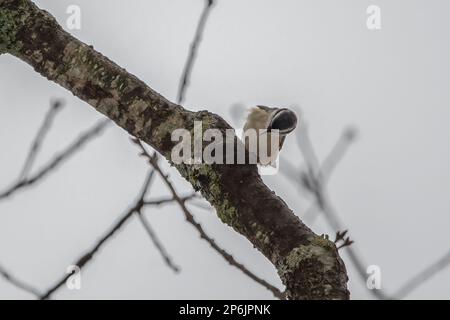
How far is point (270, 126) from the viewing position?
1857 mm

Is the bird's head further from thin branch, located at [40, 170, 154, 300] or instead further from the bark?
A: thin branch, located at [40, 170, 154, 300]

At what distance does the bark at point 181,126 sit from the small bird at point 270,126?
0.43ft

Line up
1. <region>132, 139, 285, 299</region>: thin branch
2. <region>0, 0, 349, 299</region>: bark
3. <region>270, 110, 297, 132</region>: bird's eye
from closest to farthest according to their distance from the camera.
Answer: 1. <region>0, 0, 349, 299</region>: bark
2. <region>270, 110, 297, 132</region>: bird's eye
3. <region>132, 139, 285, 299</region>: thin branch

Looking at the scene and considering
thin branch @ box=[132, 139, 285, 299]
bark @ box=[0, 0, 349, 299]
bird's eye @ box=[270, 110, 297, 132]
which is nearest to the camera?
bark @ box=[0, 0, 349, 299]

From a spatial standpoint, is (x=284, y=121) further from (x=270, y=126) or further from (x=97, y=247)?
(x=97, y=247)

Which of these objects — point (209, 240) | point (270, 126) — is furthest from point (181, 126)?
point (209, 240)

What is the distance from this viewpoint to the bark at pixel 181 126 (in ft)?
4.99

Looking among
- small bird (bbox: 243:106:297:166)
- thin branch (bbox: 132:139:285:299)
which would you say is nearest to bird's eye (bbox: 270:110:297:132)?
small bird (bbox: 243:106:297:166)

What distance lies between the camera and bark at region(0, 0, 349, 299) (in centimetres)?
152

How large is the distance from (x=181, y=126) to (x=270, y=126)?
0.27m

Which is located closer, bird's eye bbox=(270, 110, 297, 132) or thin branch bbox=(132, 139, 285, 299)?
bird's eye bbox=(270, 110, 297, 132)
